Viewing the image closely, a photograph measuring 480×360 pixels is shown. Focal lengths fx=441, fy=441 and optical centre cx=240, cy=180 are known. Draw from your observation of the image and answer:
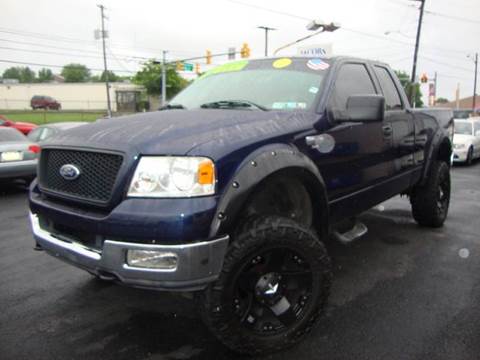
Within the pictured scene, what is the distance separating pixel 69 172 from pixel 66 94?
7618 centimetres

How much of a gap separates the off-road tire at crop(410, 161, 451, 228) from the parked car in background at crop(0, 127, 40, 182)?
6.23 meters

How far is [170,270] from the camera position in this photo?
7.57 feet

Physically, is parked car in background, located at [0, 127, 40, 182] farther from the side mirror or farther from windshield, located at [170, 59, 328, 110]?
the side mirror

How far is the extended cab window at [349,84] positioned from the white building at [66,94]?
64.6 meters

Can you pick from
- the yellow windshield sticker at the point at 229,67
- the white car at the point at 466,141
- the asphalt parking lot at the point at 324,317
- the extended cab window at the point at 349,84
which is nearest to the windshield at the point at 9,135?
the asphalt parking lot at the point at 324,317

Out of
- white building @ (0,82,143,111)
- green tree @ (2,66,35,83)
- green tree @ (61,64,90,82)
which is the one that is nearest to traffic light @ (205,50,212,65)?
white building @ (0,82,143,111)

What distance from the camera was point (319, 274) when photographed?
286 centimetres

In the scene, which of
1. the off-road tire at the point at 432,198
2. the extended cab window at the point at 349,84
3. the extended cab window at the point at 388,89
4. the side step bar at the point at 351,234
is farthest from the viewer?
the off-road tire at the point at 432,198

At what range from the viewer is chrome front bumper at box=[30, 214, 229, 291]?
2291 mm

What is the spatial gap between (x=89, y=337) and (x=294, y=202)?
1.69 m

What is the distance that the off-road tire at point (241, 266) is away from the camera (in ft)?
8.15

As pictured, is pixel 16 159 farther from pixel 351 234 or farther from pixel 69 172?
pixel 351 234

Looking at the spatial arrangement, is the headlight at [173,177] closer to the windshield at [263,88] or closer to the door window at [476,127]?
the windshield at [263,88]

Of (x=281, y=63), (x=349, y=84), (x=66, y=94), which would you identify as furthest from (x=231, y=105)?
(x=66, y=94)
